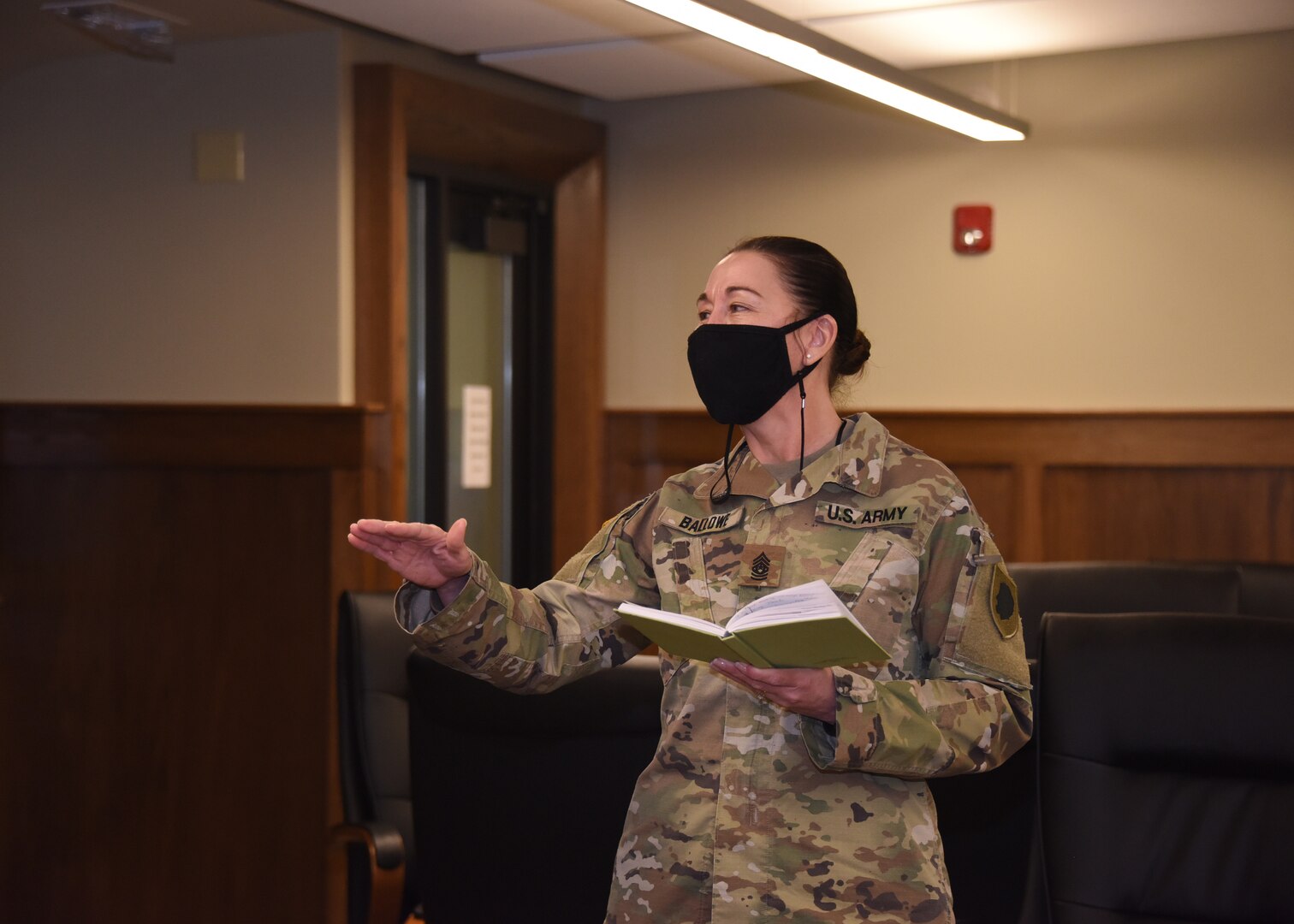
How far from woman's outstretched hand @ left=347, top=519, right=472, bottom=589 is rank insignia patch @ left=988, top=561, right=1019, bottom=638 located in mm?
595

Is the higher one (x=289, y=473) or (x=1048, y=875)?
(x=289, y=473)

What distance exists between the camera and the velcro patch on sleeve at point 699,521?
1747 mm

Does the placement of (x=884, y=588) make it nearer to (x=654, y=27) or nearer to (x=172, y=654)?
(x=654, y=27)

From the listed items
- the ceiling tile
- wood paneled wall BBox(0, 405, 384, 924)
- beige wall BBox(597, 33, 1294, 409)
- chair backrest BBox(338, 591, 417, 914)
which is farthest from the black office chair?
the ceiling tile

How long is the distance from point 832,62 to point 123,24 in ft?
6.16

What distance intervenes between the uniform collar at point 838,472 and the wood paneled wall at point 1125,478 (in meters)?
2.81

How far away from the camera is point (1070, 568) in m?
3.62

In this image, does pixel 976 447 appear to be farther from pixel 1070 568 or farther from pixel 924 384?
pixel 1070 568

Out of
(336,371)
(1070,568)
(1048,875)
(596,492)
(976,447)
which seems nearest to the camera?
(1048,875)

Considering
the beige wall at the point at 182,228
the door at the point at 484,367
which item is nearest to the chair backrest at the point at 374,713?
the beige wall at the point at 182,228

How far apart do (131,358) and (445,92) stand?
119 cm

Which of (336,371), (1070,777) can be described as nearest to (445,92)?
(336,371)

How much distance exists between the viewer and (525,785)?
2139mm

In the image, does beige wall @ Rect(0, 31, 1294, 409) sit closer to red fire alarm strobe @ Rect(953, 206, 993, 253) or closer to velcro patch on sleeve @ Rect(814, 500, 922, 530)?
red fire alarm strobe @ Rect(953, 206, 993, 253)
